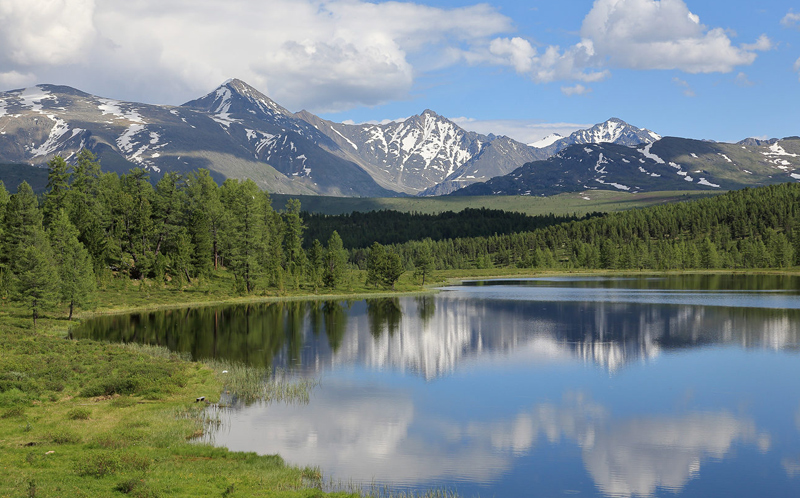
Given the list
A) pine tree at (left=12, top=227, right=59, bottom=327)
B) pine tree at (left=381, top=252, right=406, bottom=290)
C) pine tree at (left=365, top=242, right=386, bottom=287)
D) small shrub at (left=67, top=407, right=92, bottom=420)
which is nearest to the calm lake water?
pine tree at (left=12, top=227, right=59, bottom=327)

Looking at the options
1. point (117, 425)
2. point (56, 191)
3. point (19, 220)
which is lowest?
point (117, 425)

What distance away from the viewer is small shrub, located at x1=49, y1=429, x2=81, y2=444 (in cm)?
3016

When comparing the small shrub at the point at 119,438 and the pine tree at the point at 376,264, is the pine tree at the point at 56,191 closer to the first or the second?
the pine tree at the point at 376,264

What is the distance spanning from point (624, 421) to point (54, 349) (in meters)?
49.1

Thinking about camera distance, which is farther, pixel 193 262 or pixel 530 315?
pixel 193 262

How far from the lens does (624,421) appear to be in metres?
39.8

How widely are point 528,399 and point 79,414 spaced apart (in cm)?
3032

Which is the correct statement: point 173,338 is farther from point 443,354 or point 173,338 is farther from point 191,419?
point 191,419

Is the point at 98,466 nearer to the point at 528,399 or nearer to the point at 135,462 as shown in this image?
the point at 135,462

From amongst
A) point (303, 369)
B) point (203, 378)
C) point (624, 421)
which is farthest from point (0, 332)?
point (624, 421)

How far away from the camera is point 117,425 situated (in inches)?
1369

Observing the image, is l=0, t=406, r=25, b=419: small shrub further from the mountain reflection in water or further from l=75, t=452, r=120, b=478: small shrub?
the mountain reflection in water

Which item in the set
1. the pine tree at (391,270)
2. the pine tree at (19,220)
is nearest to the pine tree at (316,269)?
the pine tree at (391,270)

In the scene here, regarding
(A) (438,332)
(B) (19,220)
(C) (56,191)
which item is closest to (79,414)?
(A) (438,332)
